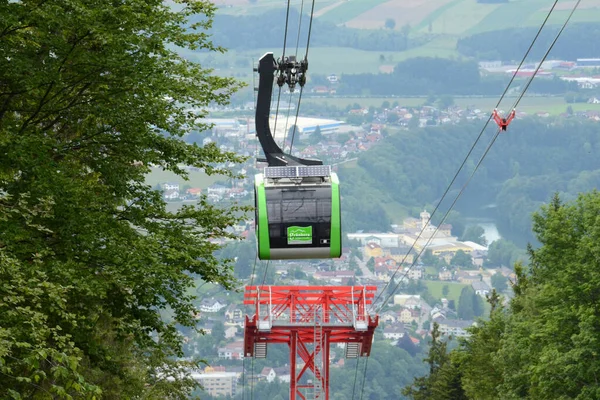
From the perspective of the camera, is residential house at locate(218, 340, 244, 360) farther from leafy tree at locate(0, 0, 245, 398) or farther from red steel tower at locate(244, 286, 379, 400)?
leafy tree at locate(0, 0, 245, 398)

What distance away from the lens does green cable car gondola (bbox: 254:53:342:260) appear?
25.1 m

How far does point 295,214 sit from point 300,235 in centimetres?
49

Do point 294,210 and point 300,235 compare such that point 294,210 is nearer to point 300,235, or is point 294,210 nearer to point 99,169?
point 300,235

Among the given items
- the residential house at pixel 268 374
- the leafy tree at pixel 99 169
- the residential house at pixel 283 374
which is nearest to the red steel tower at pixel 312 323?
the leafy tree at pixel 99 169

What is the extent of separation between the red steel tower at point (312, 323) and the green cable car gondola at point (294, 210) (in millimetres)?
12138

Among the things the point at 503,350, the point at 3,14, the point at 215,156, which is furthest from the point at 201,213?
the point at 503,350

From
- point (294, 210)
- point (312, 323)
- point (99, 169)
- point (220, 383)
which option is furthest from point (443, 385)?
point (220, 383)

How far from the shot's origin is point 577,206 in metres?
36.2

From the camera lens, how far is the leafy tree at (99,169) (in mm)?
18062

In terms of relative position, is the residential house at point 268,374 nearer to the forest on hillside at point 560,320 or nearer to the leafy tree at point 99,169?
the forest on hillside at point 560,320

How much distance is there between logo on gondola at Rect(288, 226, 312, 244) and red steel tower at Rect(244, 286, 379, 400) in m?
12.2

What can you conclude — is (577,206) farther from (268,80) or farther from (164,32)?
(164,32)

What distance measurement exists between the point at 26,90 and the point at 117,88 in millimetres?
1991

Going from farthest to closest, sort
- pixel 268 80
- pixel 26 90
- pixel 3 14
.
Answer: pixel 268 80 < pixel 26 90 < pixel 3 14
